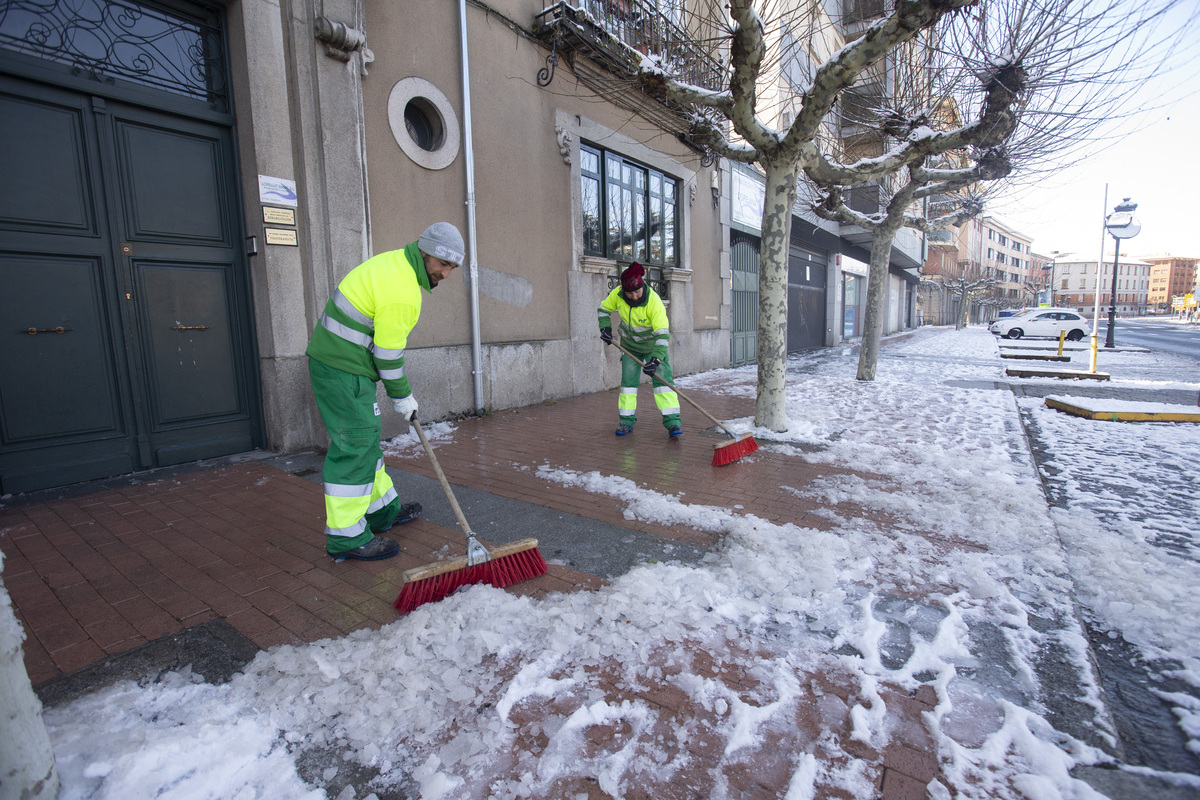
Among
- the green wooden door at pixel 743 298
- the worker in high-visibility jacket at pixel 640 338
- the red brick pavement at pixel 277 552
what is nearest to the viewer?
the red brick pavement at pixel 277 552

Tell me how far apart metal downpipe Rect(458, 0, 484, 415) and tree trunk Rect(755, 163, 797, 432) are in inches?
130

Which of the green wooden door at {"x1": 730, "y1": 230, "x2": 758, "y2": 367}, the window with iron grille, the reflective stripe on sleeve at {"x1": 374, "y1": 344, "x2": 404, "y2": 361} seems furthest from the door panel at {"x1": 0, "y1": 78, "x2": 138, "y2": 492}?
the green wooden door at {"x1": 730, "y1": 230, "x2": 758, "y2": 367}

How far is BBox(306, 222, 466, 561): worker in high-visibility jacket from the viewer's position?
2.97 metres

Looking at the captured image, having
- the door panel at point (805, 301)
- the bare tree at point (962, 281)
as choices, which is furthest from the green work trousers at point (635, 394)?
the bare tree at point (962, 281)

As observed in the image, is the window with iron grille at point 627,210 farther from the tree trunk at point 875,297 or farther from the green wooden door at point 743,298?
the tree trunk at point 875,297

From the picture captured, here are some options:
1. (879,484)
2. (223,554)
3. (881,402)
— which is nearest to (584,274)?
(881,402)

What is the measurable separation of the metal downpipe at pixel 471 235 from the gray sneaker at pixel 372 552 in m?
3.96

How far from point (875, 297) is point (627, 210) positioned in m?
4.55

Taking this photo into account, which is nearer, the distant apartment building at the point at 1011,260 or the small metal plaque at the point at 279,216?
the small metal plaque at the point at 279,216

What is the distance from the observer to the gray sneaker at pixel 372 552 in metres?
3.04

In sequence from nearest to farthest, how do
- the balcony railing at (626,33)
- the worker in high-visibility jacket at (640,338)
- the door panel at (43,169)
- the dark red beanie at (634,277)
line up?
1. the door panel at (43,169)
2. the dark red beanie at (634,277)
3. the worker in high-visibility jacket at (640,338)
4. the balcony railing at (626,33)

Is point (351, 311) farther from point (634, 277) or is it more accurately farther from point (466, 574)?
point (634, 277)

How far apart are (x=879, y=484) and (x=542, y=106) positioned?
6637 millimetres

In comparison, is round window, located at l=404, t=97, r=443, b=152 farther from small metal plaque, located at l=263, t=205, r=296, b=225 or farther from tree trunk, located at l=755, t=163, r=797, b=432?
tree trunk, located at l=755, t=163, r=797, b=432
